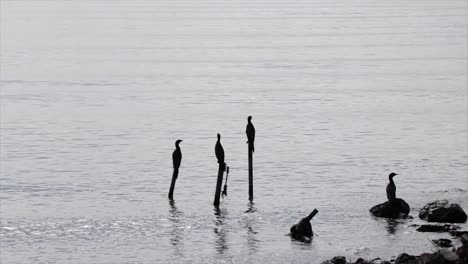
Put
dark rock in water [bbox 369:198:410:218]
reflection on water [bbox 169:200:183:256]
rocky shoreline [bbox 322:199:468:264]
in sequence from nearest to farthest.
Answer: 1. rocky shoreline [bbox 322:199:468:264]
2. reflection on water [bbox 169:200:183:256]
3. dark rock in water [bbox 369:198:410:218]

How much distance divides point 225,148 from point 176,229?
21428 millimetres

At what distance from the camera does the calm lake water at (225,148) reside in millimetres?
38500

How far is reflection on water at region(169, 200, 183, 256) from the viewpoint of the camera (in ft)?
123

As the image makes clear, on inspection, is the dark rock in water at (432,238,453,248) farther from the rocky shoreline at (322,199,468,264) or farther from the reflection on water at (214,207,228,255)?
the reflection on water at (214,207,228,255)

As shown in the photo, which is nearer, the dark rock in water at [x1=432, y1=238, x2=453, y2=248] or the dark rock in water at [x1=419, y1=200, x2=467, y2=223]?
the dark rock in water at [x1=432, y1=238, x2=453, y2=248]

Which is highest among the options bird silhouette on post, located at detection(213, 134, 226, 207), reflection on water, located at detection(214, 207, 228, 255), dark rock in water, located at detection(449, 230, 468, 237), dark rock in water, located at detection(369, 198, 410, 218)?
bird silhouette on post, located at detection(213, 134, 226, 207)

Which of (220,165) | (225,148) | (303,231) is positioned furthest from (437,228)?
(225,148)

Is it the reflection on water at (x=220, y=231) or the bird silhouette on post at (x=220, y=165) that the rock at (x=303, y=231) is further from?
the bird silhouette on post at (x=220, y=165)

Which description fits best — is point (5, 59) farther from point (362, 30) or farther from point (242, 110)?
point (362, 30)

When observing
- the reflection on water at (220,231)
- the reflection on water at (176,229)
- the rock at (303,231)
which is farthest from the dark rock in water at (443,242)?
the reflection on water at (176,229)

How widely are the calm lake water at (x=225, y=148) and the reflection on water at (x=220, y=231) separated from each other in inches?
4.9

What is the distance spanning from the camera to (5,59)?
122938 millimetres

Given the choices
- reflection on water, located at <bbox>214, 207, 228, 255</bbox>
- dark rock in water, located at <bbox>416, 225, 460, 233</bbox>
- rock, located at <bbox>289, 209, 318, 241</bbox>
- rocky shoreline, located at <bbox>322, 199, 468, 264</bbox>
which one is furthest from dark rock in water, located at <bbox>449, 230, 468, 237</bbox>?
reflection on water, located at <bbox>214, 207, 228, 255</bbox>

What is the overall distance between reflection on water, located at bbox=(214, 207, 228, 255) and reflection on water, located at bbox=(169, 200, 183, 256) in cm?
138
